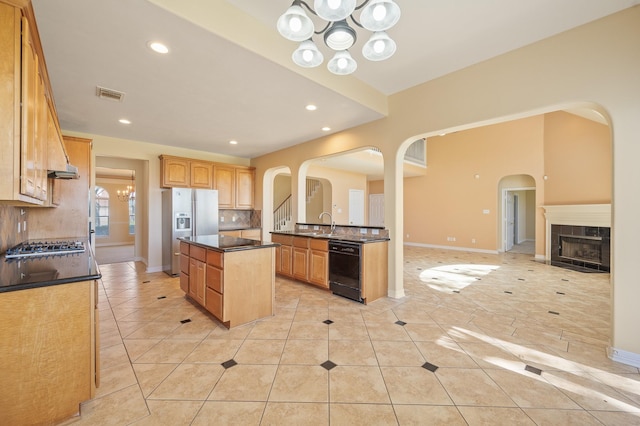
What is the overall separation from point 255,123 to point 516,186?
7991 mm

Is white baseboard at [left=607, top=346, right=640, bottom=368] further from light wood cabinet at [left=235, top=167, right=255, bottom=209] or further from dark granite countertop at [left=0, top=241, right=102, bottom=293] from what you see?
light wood cabinet at [left=235, top=167, right=255, bottom=209]

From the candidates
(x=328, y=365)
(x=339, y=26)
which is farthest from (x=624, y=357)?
(x=339, y=26)

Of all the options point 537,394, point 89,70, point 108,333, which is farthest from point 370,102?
point 108,333

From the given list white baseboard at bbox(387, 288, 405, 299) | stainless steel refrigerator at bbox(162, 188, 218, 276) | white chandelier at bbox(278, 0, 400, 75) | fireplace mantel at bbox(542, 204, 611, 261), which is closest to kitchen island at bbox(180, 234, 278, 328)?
white baseboard at bbox(387, 288, 405, 299)

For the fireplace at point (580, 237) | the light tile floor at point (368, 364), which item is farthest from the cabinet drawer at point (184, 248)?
the fireplace at point (580, 237)

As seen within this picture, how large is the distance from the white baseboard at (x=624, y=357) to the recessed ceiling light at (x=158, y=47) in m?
4.70

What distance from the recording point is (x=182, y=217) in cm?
516

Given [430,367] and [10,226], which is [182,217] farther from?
[430,367]

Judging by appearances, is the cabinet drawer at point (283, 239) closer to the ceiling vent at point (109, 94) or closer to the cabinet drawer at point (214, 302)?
the cabinet drawer at point (214, 302)

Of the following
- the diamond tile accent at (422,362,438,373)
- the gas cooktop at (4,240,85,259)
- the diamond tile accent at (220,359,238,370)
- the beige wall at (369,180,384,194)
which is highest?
the beige wall at (369,180,384,194)

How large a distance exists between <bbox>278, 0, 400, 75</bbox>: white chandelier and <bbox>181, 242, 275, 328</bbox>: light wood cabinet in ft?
6.68

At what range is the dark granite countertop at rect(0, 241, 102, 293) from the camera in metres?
1.41

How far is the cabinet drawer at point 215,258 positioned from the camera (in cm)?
278

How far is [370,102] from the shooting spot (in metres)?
3.54
